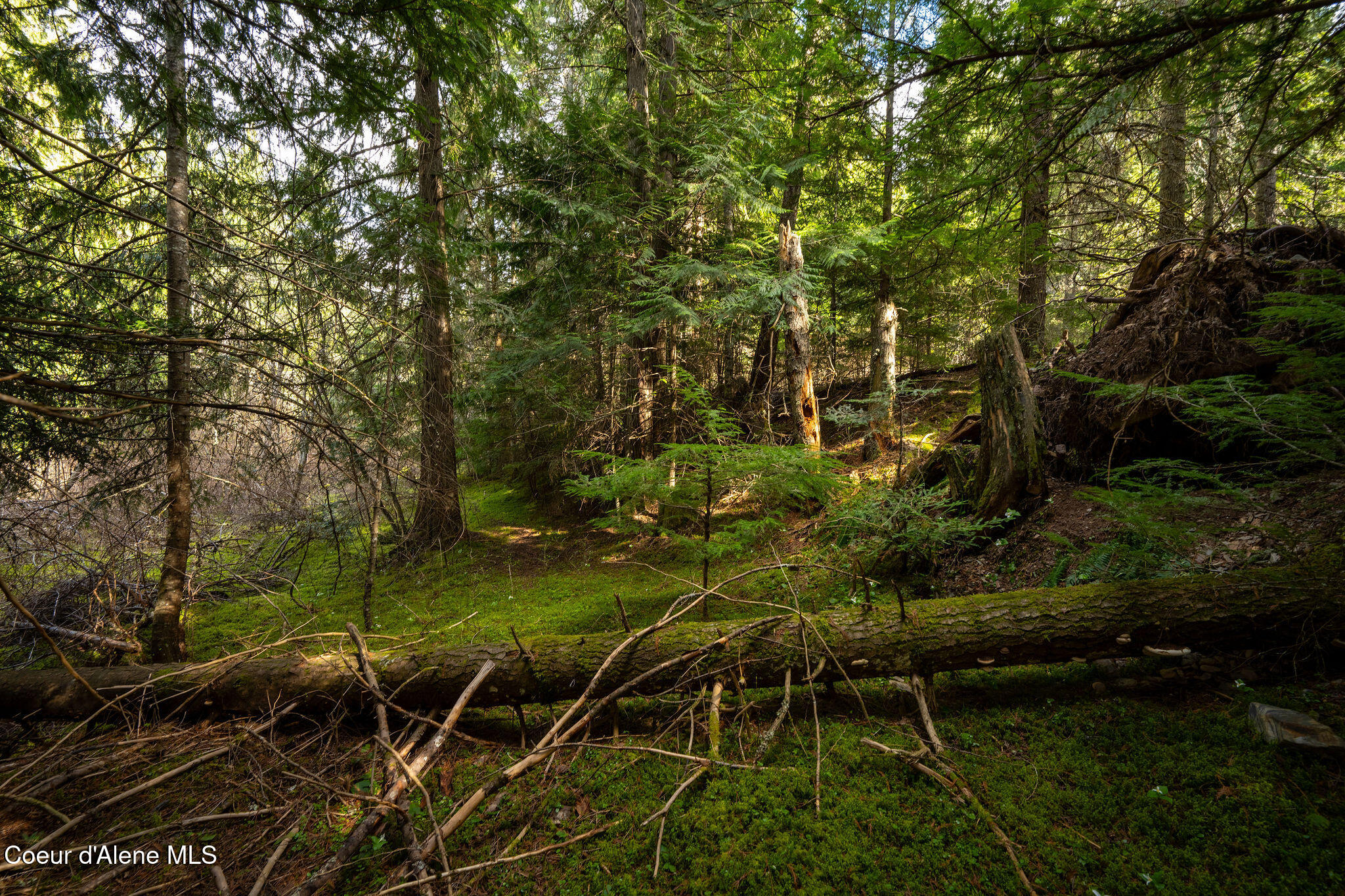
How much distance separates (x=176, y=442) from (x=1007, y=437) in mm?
8109

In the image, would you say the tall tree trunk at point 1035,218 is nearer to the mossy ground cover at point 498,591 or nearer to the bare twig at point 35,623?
the mossy ground cover at point 498,591

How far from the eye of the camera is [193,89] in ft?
11.1

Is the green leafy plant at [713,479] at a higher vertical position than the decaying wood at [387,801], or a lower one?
higher

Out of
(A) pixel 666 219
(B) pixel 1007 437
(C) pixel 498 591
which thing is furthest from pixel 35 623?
(A) pixel 666 219

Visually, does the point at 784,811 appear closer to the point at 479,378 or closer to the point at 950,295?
the point at 479,378

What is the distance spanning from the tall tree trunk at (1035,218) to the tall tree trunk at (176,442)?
239 inches

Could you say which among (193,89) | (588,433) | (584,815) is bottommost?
(584,815)

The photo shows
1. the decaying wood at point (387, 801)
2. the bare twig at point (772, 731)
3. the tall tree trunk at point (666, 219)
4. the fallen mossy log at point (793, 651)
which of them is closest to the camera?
the decaying wood at point (387, 801)

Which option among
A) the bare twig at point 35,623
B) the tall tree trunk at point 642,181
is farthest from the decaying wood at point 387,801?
the tall tree trunk at point 642,181

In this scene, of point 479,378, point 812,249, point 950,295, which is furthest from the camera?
point 950,295

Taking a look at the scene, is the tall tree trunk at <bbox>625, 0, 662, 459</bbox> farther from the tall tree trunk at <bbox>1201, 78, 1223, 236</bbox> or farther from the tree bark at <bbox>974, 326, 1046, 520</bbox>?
the tall tree trunk at <bbox>1201, 78, 1223, 236</bbox>

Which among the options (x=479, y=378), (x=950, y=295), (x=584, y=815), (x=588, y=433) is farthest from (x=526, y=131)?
(x=950, y=295)

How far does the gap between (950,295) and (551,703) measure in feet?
38.5

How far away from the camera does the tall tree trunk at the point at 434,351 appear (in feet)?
15.1
